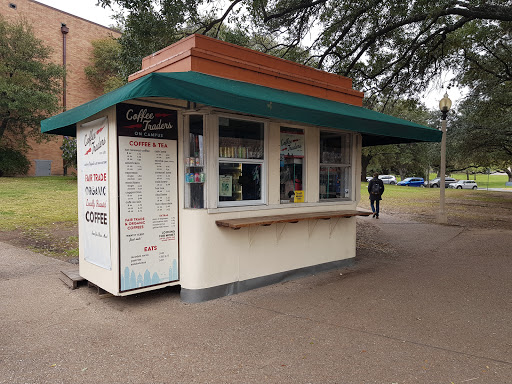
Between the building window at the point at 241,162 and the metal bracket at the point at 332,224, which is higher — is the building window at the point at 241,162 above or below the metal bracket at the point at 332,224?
above

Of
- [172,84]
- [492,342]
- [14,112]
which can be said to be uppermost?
[14,112]

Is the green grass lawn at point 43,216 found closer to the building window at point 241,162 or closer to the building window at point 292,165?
the building window at point 241,162

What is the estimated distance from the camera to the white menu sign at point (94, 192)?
4.78 metres

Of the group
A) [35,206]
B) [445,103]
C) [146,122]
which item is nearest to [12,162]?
[35,206]

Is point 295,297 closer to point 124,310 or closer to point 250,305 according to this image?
point 250,305

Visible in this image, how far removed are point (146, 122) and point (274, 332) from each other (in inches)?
118

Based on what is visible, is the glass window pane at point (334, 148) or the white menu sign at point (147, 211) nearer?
the white menu sign at point (147, 211)

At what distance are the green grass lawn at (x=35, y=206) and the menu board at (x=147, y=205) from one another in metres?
7.49

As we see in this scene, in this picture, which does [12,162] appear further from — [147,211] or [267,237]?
[267,237]

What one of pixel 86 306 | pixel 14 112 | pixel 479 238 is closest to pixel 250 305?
pixel 86 306

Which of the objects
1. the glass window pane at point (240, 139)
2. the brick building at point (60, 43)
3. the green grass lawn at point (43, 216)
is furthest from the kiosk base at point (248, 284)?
the brick building at point (60, 43)

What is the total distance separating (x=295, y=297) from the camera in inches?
204

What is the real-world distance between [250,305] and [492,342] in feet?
8.92

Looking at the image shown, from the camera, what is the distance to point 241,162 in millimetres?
5414
